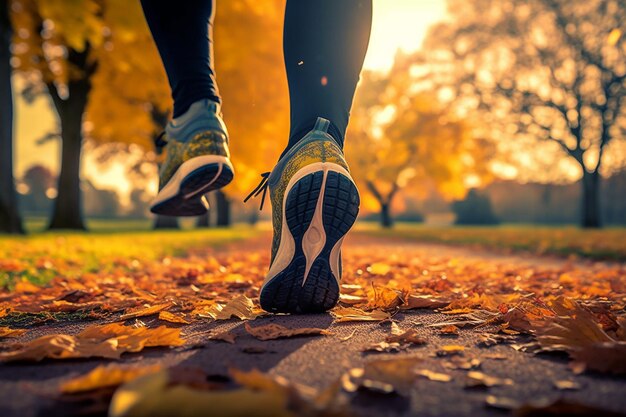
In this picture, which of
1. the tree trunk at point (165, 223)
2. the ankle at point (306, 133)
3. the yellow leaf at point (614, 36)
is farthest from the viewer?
the tree trunk at point (165, 223)

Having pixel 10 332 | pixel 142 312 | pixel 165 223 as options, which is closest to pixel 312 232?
pixel 142 312

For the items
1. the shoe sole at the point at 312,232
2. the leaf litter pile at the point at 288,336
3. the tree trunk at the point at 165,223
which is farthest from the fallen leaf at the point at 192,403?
the tree trunk at the point at 165,223

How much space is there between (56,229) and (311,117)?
11.2 m

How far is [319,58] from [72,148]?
1121 centimetres

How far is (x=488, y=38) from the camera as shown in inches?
705

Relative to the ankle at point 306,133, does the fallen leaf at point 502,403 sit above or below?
below

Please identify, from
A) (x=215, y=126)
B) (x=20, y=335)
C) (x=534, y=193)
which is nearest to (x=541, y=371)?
(x=215, y=126)

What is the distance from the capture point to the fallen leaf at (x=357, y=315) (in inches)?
65.9

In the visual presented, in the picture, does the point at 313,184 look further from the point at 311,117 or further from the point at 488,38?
the point at 488,38

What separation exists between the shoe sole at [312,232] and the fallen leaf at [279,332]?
0.21 meters

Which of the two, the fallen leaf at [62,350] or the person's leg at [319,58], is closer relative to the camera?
the fallen leaf at [62,350]

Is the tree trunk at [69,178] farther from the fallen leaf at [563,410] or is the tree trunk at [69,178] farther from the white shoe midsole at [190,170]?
the fallen leaf at [563,410]

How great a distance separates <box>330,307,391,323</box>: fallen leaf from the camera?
1675mm

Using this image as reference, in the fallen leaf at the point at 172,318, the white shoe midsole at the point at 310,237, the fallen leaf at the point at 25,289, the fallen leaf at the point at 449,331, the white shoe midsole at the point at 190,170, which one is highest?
the white shoe midsole at the point at 190,170
